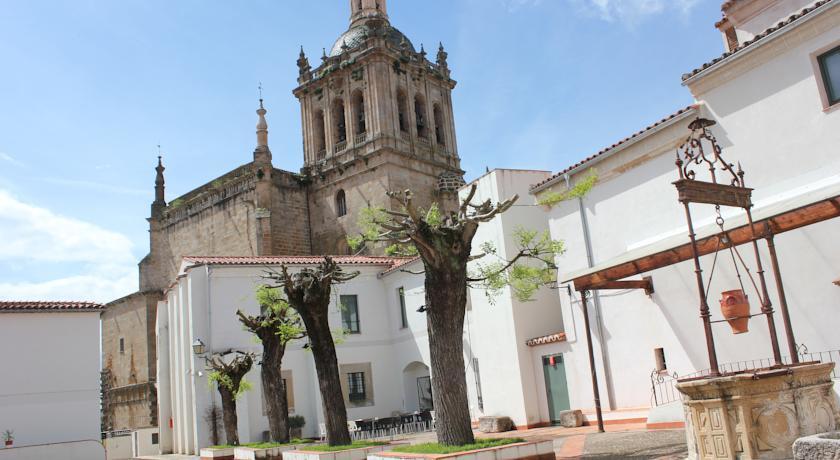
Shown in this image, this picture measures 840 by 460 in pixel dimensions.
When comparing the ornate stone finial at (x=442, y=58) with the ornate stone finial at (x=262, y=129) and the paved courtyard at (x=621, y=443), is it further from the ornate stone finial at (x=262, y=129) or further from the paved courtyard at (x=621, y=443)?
the paved courtyard at (x=621, y=443)

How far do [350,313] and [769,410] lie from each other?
20165 millimetres

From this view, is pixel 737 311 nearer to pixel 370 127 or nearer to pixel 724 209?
Result: pixel 724 209

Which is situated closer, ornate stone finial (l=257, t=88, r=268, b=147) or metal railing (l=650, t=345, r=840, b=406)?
metal railing (l=650, t=345, r=840, b=406)

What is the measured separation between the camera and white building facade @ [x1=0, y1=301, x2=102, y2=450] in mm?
21734

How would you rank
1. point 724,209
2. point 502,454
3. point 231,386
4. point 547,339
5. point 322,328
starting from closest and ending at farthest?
point 502,454
point 322,328
point 724,209
point 547,339
point 231,386

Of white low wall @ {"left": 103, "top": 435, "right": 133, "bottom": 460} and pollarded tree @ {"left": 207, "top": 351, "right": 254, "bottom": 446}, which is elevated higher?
pollarded tree @ {"left": 207, "top": 351, "right": 254, "bottom": 446}

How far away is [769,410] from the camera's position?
6.75 m

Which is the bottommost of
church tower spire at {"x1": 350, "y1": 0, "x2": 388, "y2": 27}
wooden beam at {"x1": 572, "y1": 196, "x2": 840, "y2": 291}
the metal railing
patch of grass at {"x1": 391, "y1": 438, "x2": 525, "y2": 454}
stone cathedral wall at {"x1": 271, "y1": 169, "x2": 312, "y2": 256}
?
patch of grass at {"x1": 391, "y1": 438, "x2": 525, "y2": 454}

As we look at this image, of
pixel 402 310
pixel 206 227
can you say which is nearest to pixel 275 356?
pixel 402 310

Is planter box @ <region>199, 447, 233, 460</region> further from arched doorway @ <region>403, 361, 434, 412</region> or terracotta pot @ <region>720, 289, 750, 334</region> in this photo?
terracotta pot @ <region>720, 289, 750, 334</region>

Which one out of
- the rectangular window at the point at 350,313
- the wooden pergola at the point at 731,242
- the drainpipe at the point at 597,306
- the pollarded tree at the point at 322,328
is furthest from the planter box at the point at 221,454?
the rectangular window at the point at 350,313

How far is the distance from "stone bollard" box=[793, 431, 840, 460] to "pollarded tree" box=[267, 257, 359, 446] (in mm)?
9471

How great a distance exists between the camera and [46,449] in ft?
67.3

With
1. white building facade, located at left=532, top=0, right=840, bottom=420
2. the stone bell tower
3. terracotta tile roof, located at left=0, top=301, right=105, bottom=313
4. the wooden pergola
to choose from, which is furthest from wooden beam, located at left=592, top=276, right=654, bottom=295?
the stone bell tower
